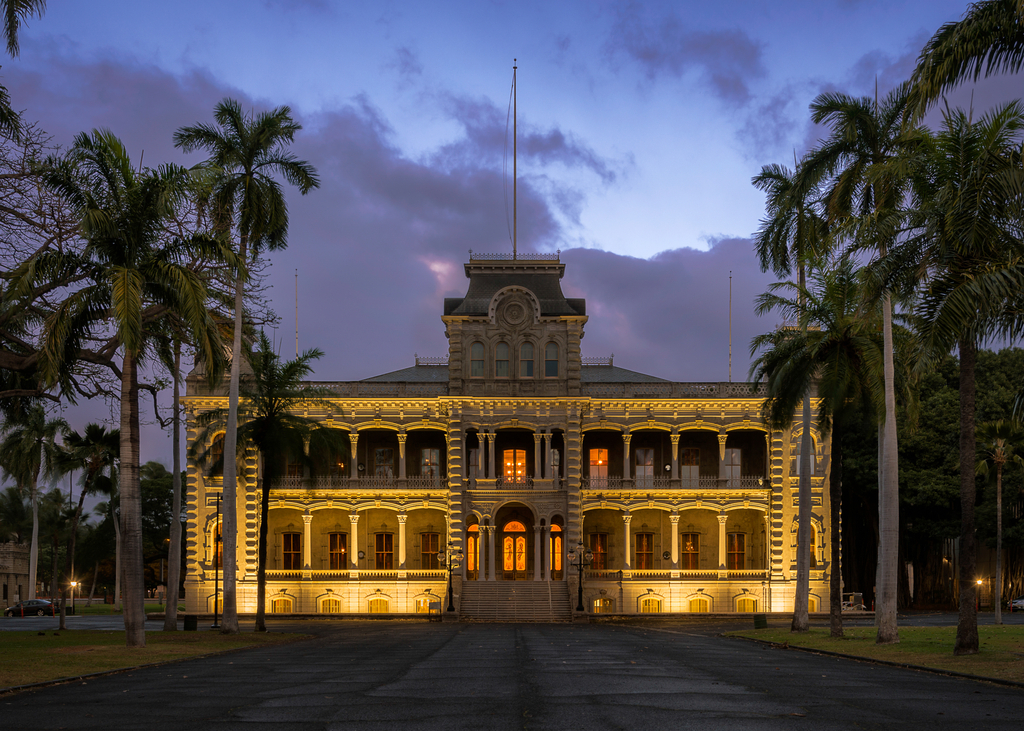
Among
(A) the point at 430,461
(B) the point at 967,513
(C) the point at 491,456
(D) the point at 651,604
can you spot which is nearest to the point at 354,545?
(A) the point at 430,461

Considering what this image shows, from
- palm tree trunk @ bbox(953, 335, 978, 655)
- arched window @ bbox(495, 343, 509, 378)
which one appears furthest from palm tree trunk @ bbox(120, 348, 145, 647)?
arched window @ bbox(495, 343, 509, 378)

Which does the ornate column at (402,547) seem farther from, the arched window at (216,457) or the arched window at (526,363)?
the arched window at (216,457)

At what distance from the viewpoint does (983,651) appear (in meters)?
21.4

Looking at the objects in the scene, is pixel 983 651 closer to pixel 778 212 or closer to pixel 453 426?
pixel 778 212

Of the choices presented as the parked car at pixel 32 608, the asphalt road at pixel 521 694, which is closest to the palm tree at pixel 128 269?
the asphalt road at pixel 521 694

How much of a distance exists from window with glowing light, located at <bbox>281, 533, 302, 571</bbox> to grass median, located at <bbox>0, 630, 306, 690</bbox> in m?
18.6

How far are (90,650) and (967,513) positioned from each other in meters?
20.5

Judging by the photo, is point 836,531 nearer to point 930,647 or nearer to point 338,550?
point 930,647

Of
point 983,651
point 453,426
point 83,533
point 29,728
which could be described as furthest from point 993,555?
point 83,533

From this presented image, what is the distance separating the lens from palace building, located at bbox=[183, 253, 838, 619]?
50.9 meters

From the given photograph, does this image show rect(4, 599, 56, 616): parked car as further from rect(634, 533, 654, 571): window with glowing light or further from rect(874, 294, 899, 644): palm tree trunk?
rect(874, 294, 899, 644): palm tree trunk

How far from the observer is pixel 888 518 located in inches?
1042

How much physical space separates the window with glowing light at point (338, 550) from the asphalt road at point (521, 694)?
93.4ft

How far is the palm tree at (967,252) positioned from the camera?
18.6 metres
